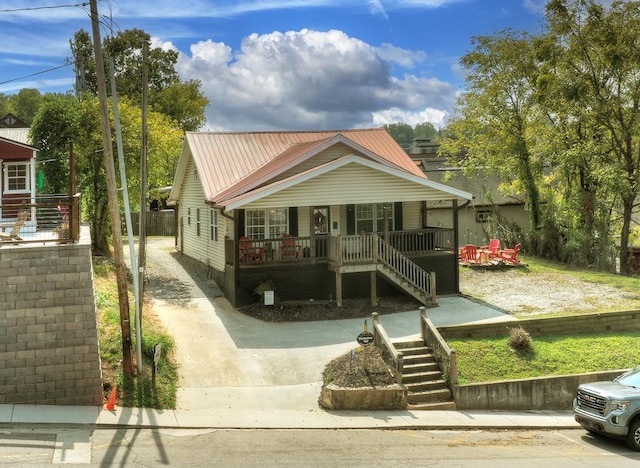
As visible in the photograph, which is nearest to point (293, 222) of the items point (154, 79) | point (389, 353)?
point (389, 353)

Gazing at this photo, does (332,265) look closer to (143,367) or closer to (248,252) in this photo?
(248,252)

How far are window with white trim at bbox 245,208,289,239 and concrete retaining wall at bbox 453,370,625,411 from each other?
10116 millimetres

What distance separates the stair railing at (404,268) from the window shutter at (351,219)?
2.62 m

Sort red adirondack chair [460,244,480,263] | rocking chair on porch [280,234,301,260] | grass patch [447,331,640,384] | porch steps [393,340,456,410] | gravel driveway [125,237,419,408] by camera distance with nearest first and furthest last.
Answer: porch steps [393,340,456,410]
gravel driveway [125,237,419,408]
grass patch [447,331,640,384]
rocking chair on porch [280,234,301,260]
red adirondack chair [460,244,480,263]

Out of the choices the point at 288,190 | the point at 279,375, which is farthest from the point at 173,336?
the point at 288,190

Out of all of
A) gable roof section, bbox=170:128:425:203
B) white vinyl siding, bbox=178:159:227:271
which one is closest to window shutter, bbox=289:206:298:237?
gable roof section, bbox=170:128:425:203

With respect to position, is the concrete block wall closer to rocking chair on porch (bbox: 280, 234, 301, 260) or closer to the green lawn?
the green lawn

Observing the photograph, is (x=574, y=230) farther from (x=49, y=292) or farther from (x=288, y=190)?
(x=49, y=292)

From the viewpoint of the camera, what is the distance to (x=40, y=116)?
2483cm

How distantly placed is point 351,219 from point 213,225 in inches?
218

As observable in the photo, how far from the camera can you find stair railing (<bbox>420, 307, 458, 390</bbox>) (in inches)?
576

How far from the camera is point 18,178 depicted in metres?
20.7

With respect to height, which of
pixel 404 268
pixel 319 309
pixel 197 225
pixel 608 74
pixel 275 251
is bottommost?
pixel 319 309

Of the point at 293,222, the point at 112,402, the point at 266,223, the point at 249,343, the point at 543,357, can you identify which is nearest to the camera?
the point at 112,402
